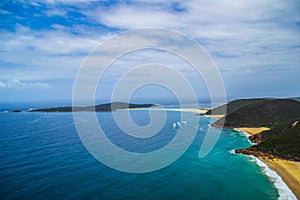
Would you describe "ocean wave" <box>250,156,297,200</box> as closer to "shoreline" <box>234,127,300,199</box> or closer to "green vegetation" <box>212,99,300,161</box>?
"shoreline" <box>234,127,300,199</box>

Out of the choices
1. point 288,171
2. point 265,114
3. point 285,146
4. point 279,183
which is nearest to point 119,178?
point 279,183

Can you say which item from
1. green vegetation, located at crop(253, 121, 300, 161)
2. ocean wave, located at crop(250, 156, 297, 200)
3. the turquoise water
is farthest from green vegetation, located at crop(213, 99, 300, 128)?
ocean wave, located at crop(250, 156, 297, 200)

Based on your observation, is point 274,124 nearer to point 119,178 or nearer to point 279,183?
point 279,183

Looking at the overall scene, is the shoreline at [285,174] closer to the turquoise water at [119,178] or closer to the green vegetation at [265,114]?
the turquoise water at [119,178]

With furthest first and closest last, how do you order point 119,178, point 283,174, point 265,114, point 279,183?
point 265,114
point 283,174
point 119,178
point 279,183

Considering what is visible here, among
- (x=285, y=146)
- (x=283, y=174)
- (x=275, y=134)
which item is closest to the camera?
(x=283, y=174)

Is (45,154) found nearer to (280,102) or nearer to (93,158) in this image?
(93,158)

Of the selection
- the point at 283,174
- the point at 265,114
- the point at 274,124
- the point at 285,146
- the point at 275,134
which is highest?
the point at 265,114

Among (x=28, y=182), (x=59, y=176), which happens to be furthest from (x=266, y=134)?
(x=28, y=182)
